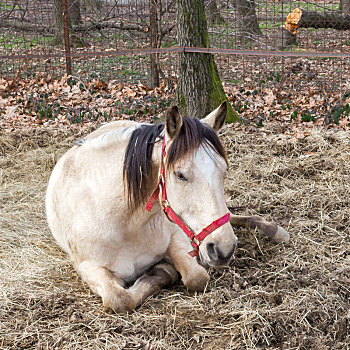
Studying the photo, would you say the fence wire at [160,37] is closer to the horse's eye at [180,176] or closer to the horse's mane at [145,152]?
the horse's mane at [145,152]

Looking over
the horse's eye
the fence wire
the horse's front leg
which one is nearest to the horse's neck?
the horse's eye

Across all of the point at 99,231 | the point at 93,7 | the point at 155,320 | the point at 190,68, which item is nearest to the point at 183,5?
the point at 190,68

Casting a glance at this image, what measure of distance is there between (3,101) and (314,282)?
7028 millimetres

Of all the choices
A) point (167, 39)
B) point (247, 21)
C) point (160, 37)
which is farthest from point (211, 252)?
point (247, 21)

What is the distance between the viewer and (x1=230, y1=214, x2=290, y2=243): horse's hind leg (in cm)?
367

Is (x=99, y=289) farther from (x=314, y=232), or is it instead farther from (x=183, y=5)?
(x=183, y=5)

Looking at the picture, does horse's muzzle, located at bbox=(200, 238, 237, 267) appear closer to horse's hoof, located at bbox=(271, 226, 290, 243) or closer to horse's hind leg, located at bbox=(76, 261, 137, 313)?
horse's hind leg, located at bbox=(76, 261, 137, 313)

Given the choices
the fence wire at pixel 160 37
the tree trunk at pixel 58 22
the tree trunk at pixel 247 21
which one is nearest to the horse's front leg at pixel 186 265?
the fence wire at pixel 160 37

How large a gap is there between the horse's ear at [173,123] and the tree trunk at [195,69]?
133 inches

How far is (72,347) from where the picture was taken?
254 centimetres

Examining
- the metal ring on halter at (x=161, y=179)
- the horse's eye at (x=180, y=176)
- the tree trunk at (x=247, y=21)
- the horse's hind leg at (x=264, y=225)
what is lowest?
the horse's hind leg at (x=264, y=225)

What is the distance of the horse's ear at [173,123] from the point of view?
2.44 meters

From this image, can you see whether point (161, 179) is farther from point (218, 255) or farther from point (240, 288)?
point (240, 288)

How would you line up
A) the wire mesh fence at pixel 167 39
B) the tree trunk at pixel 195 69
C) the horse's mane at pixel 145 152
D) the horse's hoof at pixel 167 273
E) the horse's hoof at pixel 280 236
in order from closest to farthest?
the horse's mane at pixel 145 152, the horse's hoof at pixel 167 273, the horse's hoof at pixel 280 236, the tree trunk at pixel 195 69, the wire mesh fence at pixel 167 39
